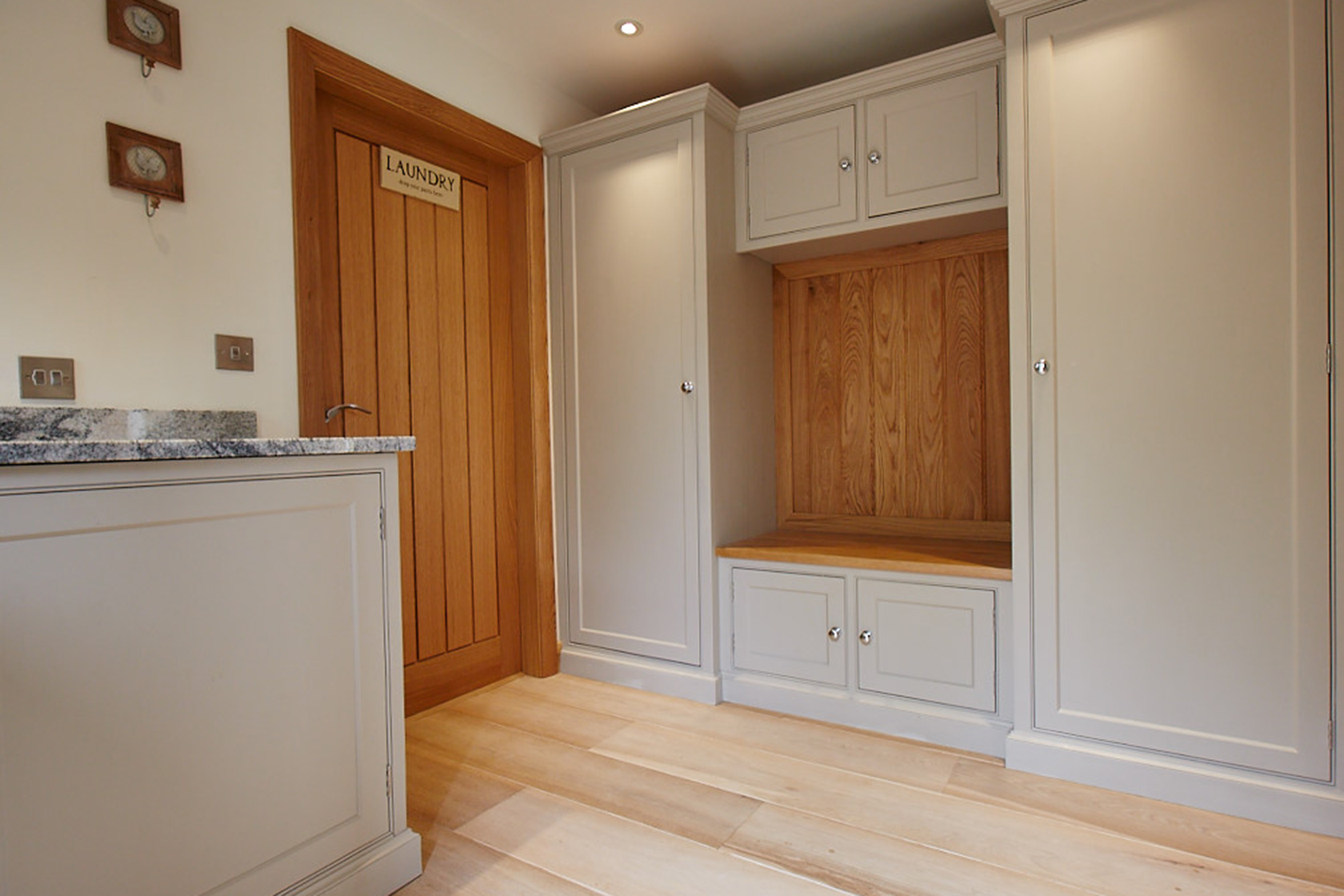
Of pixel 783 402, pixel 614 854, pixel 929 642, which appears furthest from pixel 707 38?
pixel 614 854

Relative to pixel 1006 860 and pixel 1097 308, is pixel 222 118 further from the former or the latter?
pixel 1006 860

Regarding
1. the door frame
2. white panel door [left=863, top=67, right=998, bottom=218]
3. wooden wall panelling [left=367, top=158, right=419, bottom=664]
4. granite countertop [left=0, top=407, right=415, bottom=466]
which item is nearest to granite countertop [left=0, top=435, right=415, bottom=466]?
granite countertop [left=0, top=407, right=415, bottom=466]

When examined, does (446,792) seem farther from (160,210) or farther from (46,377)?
(160,210)

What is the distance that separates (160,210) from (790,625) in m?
2.17

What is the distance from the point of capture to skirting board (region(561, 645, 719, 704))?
2.57 metres

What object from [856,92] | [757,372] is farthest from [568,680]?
[856,92]

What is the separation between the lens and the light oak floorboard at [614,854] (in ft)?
4.89

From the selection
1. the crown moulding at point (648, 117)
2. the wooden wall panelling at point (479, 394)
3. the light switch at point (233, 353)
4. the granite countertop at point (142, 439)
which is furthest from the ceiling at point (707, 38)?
the granite countertop at point (142, 439)

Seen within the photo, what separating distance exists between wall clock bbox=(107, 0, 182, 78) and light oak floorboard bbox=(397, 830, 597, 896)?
78.0 inches

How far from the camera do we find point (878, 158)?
239 centimetres

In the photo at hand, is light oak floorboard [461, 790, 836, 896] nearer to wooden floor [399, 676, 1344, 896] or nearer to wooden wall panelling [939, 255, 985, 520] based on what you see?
wooden floor [399, 676, 1344, 896]

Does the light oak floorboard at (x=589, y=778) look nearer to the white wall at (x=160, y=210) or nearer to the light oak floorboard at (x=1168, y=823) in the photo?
the light oak floorboard at (x=1168, y=823)

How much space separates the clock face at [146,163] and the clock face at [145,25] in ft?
0.86

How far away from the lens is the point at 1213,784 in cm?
175
